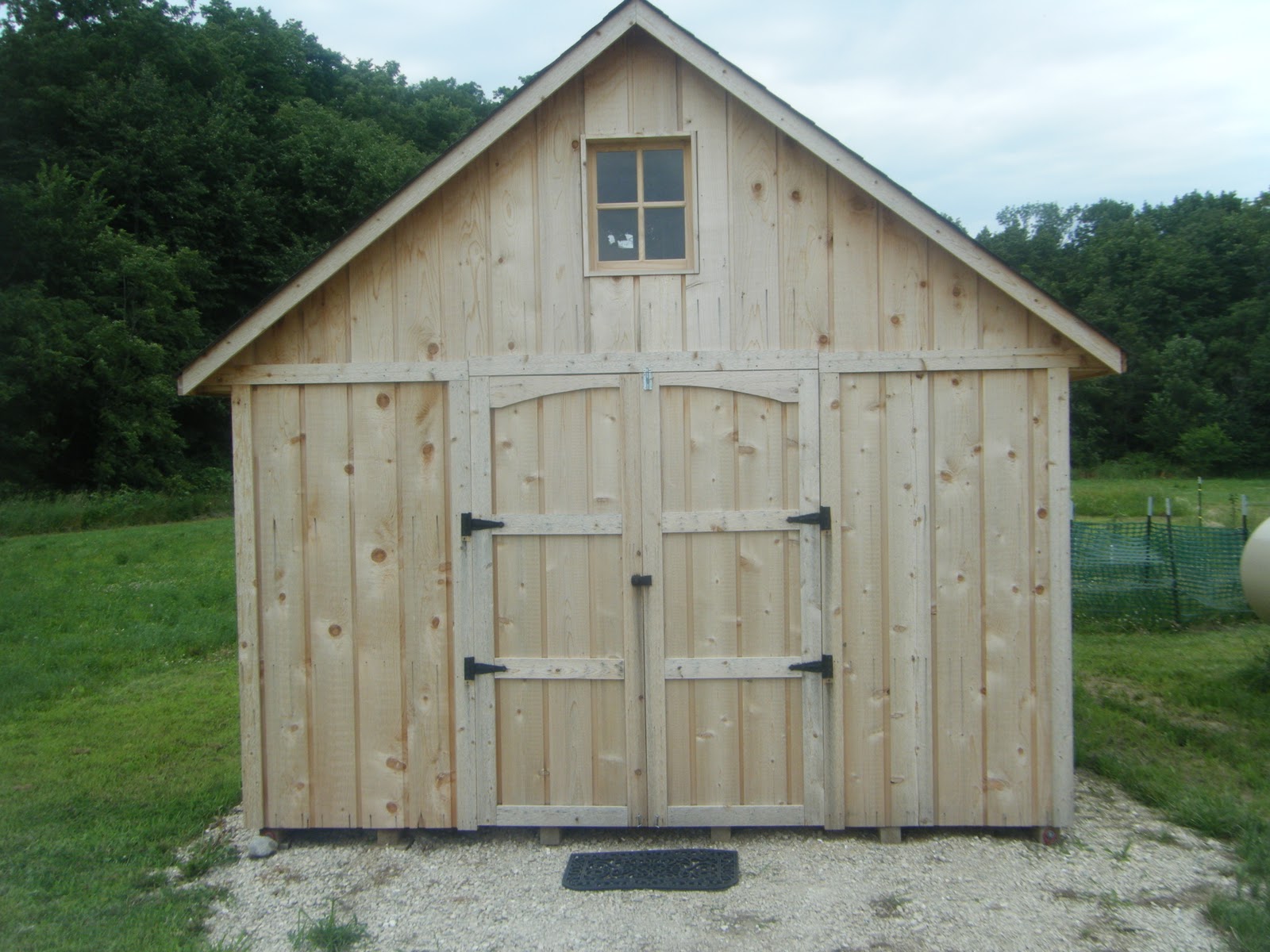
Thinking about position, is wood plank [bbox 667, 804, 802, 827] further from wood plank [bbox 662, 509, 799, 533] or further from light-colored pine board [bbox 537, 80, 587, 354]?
light-colored pine board [bbox 537, 80, 587, 354]

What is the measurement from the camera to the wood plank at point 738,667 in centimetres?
572

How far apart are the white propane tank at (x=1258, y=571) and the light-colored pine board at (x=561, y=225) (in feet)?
21.0

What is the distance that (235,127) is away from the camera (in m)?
38.3

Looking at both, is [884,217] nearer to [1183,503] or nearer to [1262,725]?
[1262,725]

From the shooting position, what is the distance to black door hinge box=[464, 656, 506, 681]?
5.75 meters

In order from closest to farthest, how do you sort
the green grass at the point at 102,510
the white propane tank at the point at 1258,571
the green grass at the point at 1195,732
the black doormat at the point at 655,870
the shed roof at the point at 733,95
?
the black doormat at the point at 655,870 → the green grass at the point at 1195,732 → the shed roof at the point at 733,95 → the white propane tank at the point at 1258,571 → the green grass at the point at 102,510

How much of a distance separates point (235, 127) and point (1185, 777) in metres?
39.1

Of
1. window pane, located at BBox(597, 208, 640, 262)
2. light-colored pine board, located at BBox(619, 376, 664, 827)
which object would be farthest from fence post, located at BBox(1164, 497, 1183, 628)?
window pane, located at BBox(597, 208, 640, 262)

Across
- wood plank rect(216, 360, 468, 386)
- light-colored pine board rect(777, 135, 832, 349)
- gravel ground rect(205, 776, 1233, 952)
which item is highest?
light-colored pine board rect(777, 135, 832, 349)

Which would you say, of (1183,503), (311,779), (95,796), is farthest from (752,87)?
(1183,503)

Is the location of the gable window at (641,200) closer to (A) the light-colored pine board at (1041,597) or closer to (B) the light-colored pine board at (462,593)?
(B) the light-colored pine board at (462,593)

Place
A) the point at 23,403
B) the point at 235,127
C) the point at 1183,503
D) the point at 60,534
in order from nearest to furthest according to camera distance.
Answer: the point at 60,534 < the point at 1183,503 < the point at 23,403 < the point at 235,127

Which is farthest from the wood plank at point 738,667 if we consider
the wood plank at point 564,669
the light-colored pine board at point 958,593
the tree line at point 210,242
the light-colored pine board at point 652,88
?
the tree line at point 210,242

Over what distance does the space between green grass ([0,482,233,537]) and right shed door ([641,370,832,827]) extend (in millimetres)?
18888
